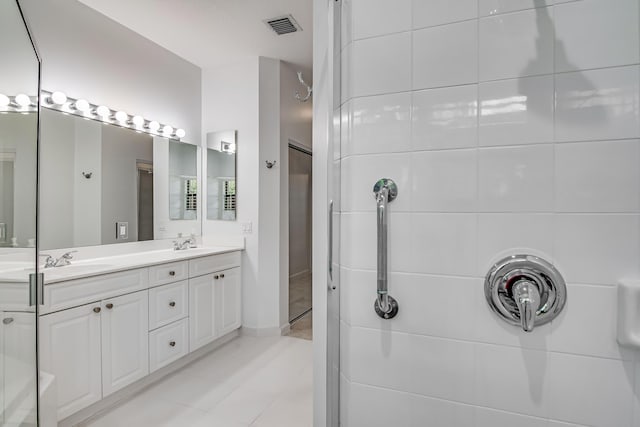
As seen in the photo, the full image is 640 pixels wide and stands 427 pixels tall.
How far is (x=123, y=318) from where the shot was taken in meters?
1.93

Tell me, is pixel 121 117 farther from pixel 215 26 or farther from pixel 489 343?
pixel 489 343

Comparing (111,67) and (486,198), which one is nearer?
(486,198)

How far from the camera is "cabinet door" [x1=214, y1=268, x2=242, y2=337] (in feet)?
8.96

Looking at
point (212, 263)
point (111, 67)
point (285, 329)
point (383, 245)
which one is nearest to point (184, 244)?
point (212, 263)

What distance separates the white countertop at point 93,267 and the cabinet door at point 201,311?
0.77 feet

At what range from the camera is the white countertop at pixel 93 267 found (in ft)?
3.50

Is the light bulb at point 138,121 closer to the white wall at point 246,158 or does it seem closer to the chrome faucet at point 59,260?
the white wall at point 246,158

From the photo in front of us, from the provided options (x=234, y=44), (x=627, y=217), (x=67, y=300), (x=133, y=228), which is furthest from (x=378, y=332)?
(x=234, y=44)

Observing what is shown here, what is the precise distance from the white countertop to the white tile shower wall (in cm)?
111

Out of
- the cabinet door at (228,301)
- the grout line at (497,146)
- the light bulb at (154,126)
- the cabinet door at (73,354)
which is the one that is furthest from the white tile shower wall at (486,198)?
the light bulb at (154,126)

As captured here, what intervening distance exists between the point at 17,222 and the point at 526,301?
158 cm

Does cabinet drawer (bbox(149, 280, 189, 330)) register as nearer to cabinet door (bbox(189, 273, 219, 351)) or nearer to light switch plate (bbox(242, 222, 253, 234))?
cabinet door (bbox(189, 273, 219, 351))

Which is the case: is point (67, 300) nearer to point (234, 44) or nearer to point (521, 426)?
point (521, 426)

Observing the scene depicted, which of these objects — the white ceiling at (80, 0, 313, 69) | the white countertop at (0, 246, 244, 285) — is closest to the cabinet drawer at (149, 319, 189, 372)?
the white countertop at (0, 246, 244, 285)
